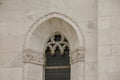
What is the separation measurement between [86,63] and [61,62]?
0.98m

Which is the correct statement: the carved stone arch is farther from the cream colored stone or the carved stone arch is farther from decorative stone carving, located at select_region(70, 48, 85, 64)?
the cream colored stone

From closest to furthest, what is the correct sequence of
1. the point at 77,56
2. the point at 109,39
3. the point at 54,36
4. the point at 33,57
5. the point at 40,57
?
the point at 109,39, the point at 77,56, the point at 33,57, the point at 40,57, the point at 54,36

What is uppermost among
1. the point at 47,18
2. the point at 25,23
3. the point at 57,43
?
the point at 47,18

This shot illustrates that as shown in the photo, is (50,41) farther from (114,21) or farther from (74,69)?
(114,21)

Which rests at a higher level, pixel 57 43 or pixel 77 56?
pixel 57 43

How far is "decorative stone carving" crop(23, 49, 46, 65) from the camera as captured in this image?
12.9 metres

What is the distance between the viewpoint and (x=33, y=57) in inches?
510

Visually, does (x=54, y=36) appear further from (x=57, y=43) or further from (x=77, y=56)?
(x=77, y=56)

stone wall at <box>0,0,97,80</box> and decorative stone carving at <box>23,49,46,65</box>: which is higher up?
stone wall at <box>0,0,97,80</box>

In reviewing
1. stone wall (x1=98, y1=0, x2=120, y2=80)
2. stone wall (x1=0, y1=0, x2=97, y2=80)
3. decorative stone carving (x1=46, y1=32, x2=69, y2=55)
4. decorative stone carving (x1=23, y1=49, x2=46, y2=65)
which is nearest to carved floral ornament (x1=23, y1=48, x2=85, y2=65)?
decorative stone carving (x1=23, y1=49, x2=46, y2=65)

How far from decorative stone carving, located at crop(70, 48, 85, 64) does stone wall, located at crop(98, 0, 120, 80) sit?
0.61 meters

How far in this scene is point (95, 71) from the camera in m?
12.3

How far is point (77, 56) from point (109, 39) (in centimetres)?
105

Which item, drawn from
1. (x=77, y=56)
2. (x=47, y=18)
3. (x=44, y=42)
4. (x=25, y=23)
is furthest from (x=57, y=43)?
(x=25, y=23)
